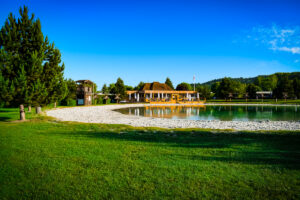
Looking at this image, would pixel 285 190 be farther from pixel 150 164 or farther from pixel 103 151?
pixel 103 151

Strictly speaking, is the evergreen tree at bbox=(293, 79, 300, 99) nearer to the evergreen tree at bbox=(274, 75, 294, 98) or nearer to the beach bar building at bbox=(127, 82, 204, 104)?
the evergreen tree at bbox=(274, 75, 294, 98)

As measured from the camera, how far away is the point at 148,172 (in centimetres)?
327

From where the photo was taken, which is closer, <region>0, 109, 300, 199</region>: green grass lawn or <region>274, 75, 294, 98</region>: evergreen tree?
<region>0, 109, 300, 199</region>: green grass lawn

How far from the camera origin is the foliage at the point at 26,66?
32.3 feet

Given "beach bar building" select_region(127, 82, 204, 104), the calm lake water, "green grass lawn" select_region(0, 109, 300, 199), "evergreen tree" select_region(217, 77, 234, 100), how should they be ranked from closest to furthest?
"green grass lawn" select_region(0, 109, 300, 199), the calm lake water, "beach bar building" select_region(127, 82, 204, 104), "evergreen tree" select_region(217, 77, 234, 100)

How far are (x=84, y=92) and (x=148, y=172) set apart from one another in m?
34.3

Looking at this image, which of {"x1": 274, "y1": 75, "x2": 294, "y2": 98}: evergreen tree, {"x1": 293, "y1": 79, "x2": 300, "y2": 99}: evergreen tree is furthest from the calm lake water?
{"x1": 293, "y1": 79, "x2": 300, "y2": 99}: evergreen tree

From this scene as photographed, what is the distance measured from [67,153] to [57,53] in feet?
32.2

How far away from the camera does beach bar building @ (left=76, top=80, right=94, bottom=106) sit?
1386 inches

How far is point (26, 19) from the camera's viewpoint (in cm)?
1095

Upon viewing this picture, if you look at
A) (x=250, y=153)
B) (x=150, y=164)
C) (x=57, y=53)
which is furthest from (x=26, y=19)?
(x=250, y=153)

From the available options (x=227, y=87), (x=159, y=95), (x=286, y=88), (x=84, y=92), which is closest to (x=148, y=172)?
(x=84, y=92)

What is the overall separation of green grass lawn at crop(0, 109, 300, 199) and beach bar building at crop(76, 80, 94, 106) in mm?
31555

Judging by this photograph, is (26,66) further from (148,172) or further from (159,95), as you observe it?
(159,95)
